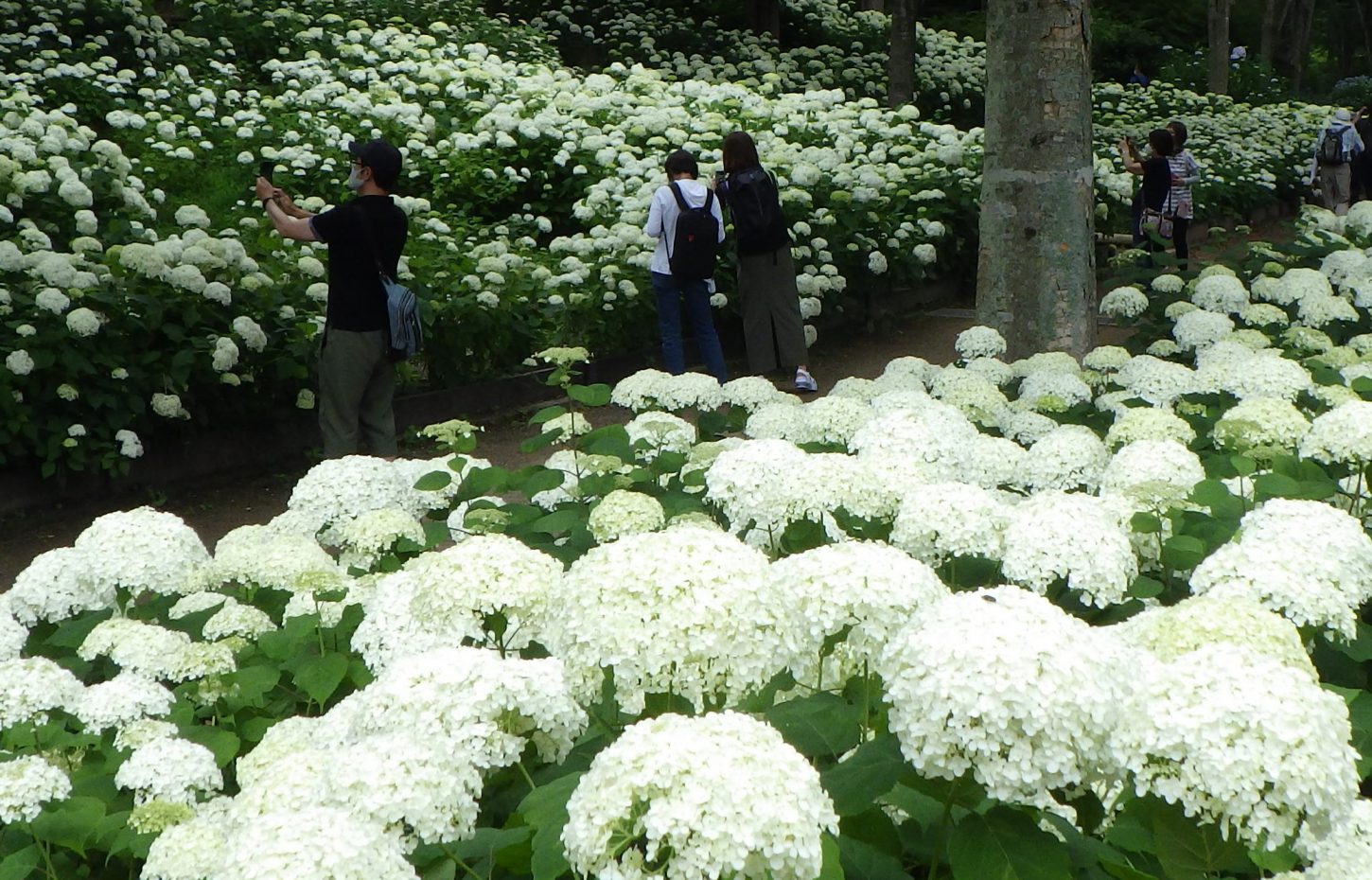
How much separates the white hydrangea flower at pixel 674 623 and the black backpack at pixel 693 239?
24.8ft

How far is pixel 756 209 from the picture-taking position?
33.3ft

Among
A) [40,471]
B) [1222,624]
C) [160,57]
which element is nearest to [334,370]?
[40,471]

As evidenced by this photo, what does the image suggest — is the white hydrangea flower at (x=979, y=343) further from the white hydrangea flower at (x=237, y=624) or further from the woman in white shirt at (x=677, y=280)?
the white hydrangea flower at (x=237, y=624)

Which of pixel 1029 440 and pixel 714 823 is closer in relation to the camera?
pixel 714 823

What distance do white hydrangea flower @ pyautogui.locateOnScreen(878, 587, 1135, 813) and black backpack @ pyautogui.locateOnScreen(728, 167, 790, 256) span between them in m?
8.36

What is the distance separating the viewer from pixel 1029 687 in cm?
184

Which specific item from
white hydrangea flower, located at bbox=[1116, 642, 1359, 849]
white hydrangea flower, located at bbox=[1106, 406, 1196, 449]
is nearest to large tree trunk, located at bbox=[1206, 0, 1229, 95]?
white hydrangea flower, located at bbox=[1106, 406, 1196, 449]

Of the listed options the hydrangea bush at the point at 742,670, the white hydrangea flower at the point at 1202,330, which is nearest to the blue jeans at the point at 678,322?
the white hydrangea flower at the point at 1202,330

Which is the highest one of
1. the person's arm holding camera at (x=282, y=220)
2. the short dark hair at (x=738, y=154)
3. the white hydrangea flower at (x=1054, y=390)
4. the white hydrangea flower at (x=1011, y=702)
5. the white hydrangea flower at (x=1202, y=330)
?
the white hydrangea flower at (x=1011, y=702)

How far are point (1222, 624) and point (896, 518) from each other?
92cm

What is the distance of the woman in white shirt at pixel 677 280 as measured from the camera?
32.0ft

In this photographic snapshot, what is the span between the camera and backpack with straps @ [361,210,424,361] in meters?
7.28

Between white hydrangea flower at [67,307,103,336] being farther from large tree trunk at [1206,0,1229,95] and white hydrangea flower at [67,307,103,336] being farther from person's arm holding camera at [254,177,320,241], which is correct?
large tree trunk at [1206,0,1229,95]

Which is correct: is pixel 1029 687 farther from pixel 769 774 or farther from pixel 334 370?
pixel 334 370
